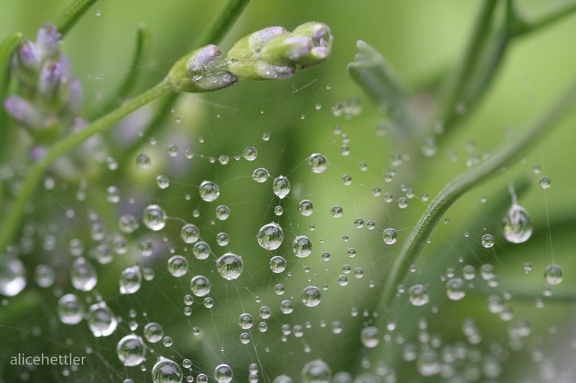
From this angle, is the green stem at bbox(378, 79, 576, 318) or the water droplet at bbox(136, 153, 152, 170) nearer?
the green stem at bbox(378, 79, 576, 318)

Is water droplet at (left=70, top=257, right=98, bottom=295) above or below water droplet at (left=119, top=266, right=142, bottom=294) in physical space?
above

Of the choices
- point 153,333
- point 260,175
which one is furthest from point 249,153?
point 153,333

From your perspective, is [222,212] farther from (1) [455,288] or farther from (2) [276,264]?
(1) [455,288]

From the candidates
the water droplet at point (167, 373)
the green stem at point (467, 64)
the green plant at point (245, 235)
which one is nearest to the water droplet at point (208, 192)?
the green plant at point (245, 235)

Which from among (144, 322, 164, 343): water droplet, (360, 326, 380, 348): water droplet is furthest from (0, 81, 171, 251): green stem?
(360, 326, 380, 348): water droplet

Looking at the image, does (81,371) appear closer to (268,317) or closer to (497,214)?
(268,317)

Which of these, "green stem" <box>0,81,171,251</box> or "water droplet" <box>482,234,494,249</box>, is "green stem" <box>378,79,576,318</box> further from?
"green stem" <box>0,81,171,251</box>

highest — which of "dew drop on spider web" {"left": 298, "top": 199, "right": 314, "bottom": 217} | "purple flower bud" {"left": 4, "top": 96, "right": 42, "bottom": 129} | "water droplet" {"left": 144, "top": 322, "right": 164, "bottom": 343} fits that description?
"purple flower bud" {"left": 4, "top": 96, "right": 42, "bottom": 129}
